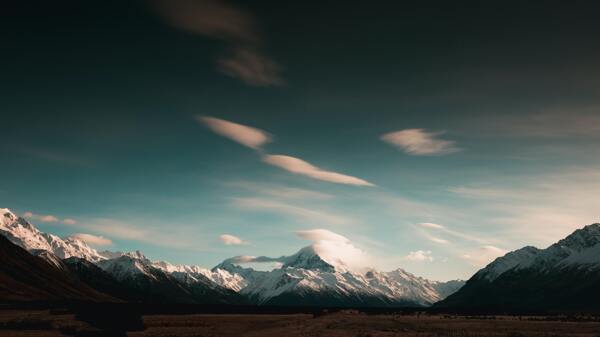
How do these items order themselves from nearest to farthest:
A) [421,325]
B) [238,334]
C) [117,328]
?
[238,334] < [117,328] < [421,325]

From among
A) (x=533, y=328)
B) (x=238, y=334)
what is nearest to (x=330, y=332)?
(x=238, y=334)

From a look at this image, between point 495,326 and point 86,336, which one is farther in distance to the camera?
point 495,326

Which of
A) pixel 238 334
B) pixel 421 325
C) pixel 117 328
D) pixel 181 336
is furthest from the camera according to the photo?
pixel 421 325

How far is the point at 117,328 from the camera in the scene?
97000mm

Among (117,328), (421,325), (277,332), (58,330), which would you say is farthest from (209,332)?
(421,325)

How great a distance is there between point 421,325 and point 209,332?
46404 mm

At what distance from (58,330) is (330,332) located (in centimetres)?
5298

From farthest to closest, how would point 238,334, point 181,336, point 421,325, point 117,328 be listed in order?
point 421,325
point 117,328
point 238,334
point 181,336

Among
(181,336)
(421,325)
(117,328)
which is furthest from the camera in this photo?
(421,325)

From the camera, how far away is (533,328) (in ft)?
311

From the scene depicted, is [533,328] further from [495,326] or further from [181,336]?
[181,336]

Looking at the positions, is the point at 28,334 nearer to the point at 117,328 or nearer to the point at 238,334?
the point at 117,328

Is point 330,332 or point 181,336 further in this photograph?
point 330,332

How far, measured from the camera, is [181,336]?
8225 centimetres
